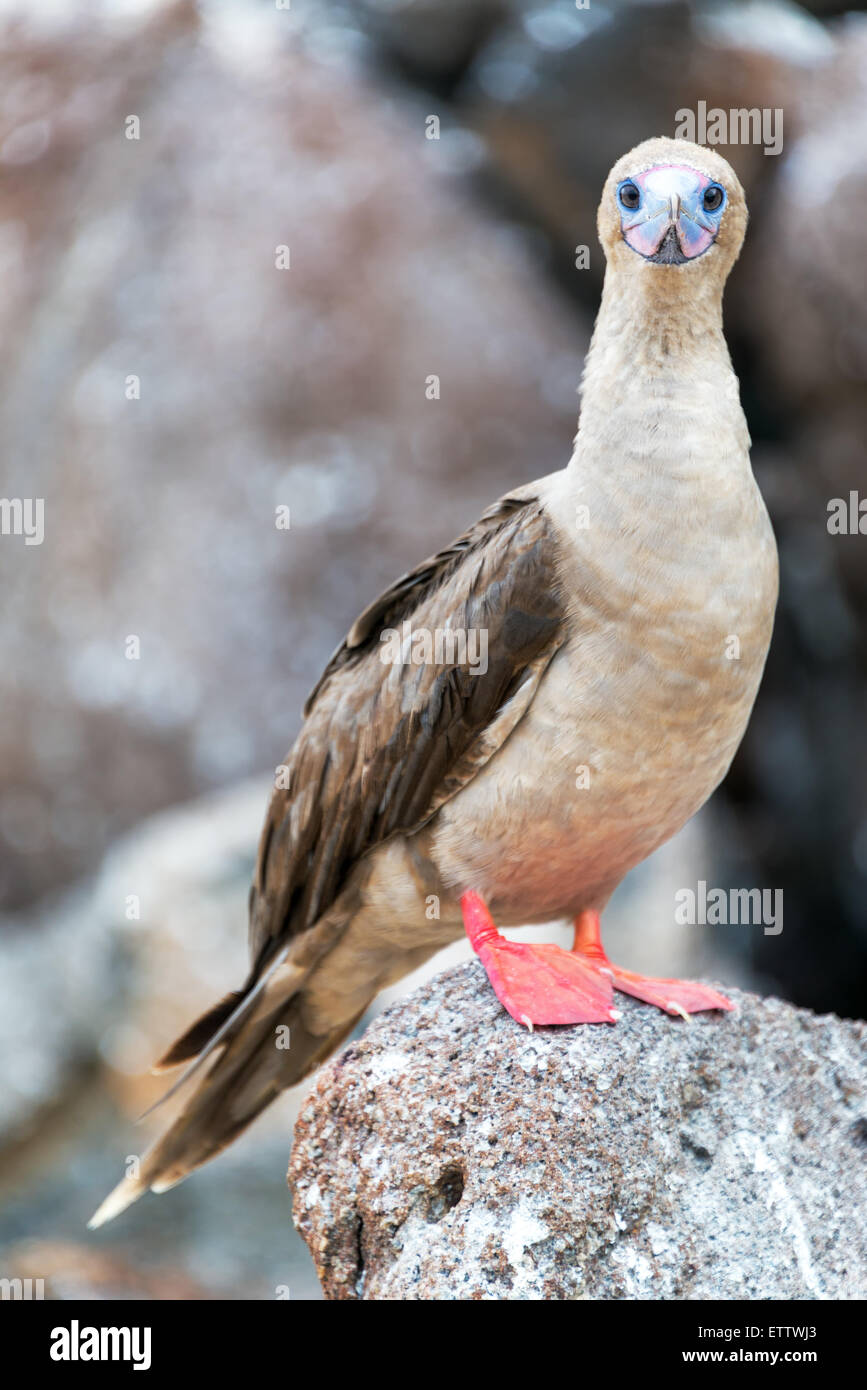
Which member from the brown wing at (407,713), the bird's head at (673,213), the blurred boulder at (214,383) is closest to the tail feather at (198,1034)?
the brown wing at (407,713)

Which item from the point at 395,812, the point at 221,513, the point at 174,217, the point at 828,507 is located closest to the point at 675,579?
the point at 395,812

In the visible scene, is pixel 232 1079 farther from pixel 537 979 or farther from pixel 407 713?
pixel 407 713

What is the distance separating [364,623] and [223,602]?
4927 mm

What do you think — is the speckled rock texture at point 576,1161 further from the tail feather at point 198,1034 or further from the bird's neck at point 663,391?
the bird's neck at point 663,391

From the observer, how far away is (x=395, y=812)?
4125mm

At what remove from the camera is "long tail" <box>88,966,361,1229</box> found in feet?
14.7

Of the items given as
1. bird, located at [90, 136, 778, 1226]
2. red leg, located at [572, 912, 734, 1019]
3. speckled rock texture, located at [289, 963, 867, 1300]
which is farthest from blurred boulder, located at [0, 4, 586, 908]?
speckled rock texture, located at [289, 963, 867, 1300]

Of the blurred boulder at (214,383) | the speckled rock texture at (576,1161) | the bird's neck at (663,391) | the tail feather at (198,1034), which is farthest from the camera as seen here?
the blurred boulder at (214,383)

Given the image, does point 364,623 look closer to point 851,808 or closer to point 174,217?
point 851,808

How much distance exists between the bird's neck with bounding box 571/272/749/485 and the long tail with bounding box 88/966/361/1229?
6.72 feet

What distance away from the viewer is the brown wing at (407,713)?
386 cm

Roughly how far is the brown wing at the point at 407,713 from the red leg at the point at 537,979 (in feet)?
1.23

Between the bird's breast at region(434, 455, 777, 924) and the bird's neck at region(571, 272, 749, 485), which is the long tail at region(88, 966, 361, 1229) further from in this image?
the bird's neck at region(571, 272, 749, 485)

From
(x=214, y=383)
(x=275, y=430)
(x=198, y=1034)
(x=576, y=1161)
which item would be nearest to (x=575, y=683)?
(x=576, y=1161)
